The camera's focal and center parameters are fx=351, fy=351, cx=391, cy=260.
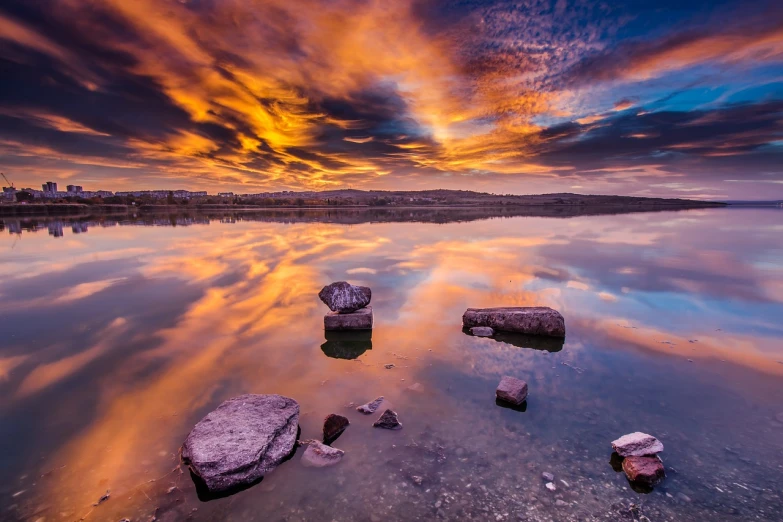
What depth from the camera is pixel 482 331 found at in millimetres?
9164

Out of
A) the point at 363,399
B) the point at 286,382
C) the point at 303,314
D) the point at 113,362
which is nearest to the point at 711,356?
the point at 363,399

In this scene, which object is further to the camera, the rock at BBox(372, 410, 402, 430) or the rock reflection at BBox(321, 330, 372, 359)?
the rock reflection at BBox(321, 330, 372, 359)

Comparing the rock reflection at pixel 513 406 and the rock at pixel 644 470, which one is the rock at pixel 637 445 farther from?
the rock reflection at pixel 513 406

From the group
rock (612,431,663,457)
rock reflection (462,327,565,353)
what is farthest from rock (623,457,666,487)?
rock reflection (462,327,565,353)

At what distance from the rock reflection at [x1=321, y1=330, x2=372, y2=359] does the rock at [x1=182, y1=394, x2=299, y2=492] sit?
2.49 meters

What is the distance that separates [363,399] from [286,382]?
1.65m

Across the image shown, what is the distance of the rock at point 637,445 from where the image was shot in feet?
15.0

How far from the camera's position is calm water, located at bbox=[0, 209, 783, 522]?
414cm

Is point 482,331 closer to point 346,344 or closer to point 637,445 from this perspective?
point 346,344

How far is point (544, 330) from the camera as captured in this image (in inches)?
353

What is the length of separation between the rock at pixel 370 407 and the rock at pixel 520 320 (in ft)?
14.0

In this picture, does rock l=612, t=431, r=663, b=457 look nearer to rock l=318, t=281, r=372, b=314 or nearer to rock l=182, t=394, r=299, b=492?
rock l=182, t=394, r=299, b=492

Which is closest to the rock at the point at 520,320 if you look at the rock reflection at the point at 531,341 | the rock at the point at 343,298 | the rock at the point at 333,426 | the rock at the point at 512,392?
the rock reflection at the point at 531,341

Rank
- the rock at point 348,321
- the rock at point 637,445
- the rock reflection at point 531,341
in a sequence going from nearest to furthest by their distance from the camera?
the rock at point 637,445, the rock reflection at point 531,341, the rock at point 348,321
